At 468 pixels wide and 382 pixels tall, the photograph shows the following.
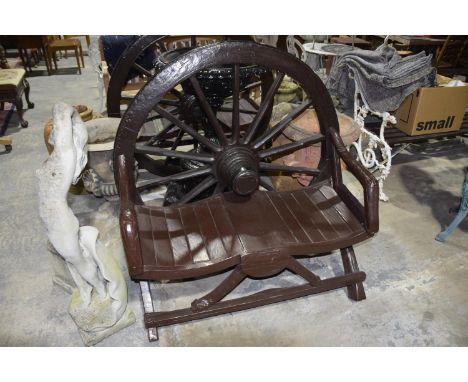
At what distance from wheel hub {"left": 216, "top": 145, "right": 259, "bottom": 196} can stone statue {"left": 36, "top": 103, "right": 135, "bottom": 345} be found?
0.66 m

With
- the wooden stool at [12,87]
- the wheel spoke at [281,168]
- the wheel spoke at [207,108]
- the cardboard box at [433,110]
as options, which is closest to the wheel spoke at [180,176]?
the wheel spoke at [207,108]

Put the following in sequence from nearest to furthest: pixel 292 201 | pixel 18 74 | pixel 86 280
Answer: pixel 86 280 → pixel 292 201 → pixel 18 74

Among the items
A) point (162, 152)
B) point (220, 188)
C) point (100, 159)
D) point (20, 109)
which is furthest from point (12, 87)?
point (220, 188)

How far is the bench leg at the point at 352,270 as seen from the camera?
2121 millimetres

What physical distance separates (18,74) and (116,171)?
3.15m

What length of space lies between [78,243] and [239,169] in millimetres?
811

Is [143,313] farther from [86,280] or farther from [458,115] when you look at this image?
[458,115]

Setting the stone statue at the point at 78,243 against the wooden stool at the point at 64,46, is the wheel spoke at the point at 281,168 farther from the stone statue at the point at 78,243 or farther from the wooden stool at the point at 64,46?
the wooden stool at the point at 64,46

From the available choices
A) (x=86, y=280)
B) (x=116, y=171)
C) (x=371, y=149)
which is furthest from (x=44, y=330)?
(x=371, y=149)

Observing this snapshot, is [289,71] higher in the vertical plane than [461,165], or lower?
higher

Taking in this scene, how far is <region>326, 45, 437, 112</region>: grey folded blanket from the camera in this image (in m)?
2.72

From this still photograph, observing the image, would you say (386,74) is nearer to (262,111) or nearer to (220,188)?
(262,111)

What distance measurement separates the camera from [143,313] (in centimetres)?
207

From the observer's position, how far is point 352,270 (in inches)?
85.3
